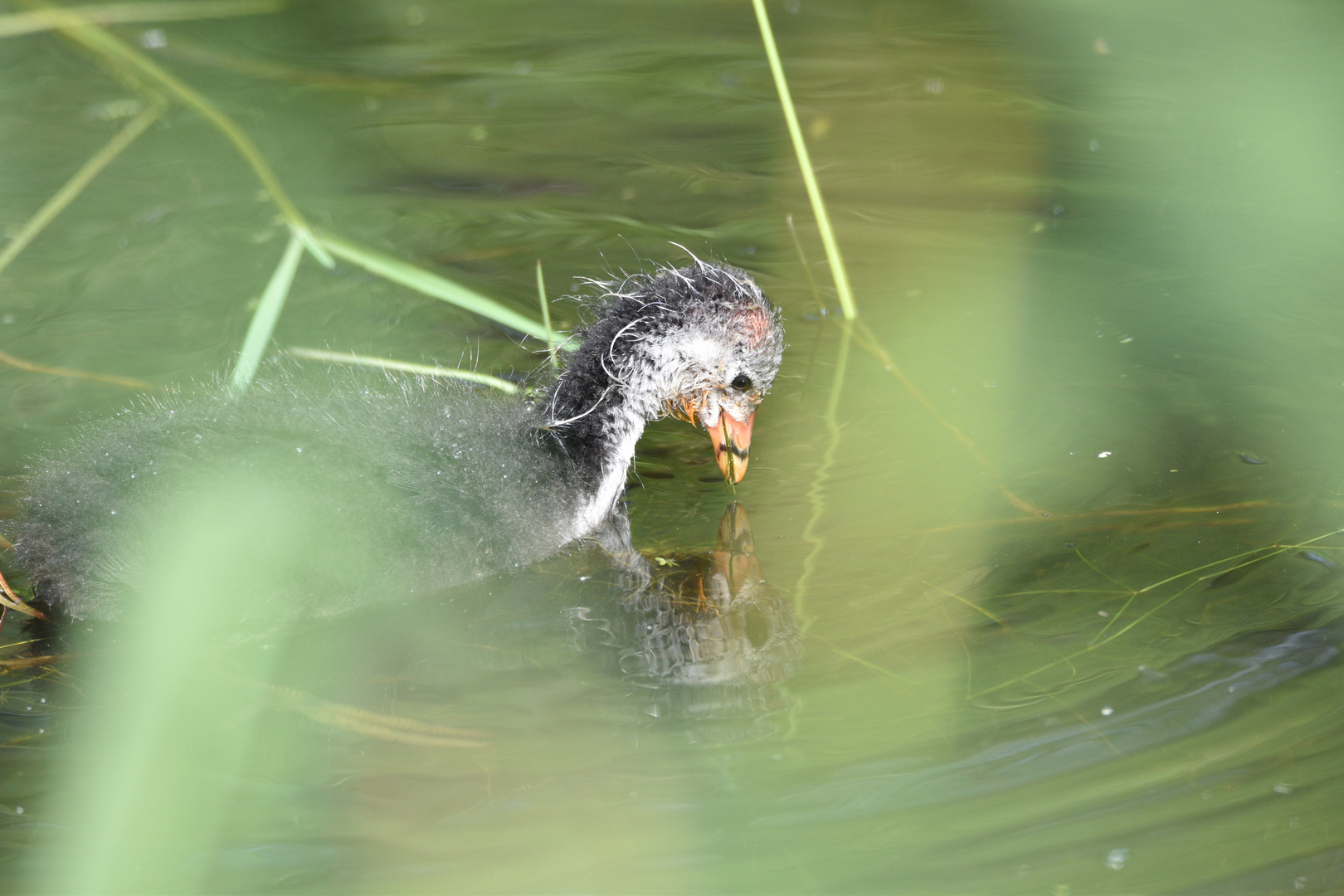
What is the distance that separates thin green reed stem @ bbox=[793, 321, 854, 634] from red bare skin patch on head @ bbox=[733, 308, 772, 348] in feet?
1.00

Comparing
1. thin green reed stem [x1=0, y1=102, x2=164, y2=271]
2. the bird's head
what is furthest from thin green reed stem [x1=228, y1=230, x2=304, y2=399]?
thin green reed stem [x1=0, y1=102, x2=164, y2=271]

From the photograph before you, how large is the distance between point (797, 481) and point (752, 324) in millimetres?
337

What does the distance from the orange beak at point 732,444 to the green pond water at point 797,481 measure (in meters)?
0.05

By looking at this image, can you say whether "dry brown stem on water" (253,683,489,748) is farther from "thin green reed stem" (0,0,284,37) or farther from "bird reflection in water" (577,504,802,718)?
"thin green reed stem" (0,0,284,37)

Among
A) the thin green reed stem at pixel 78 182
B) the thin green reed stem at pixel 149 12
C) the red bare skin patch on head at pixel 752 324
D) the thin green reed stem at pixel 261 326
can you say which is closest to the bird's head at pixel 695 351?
the red bare skin patch on head at pixel 752 324

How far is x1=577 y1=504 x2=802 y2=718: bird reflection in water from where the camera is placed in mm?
1984

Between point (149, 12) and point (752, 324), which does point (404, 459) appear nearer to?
point (752, 324)

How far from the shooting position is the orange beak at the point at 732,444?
251 centimetres

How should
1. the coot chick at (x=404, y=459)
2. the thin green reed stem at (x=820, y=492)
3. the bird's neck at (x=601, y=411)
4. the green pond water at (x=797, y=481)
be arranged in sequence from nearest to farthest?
1. the green pond water at (x=797, y=481)
2. the coot chick at (x=404, y=459)
3. the thin green reed stem at (x=820, y=492)
4. the bird's neck at (x=601, y=411)

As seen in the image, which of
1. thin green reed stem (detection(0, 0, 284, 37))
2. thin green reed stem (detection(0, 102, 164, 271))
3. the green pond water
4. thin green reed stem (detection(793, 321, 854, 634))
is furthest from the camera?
thin green reed stem (detection(0, 0, 284, 37))

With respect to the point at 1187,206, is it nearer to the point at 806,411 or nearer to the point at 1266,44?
the point at 806,411

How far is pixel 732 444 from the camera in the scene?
252 centimetres

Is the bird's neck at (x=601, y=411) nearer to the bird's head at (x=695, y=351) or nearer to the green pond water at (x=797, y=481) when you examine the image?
the bird's head at (x=695, y=351)

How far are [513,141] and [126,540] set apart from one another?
238 centimetres
